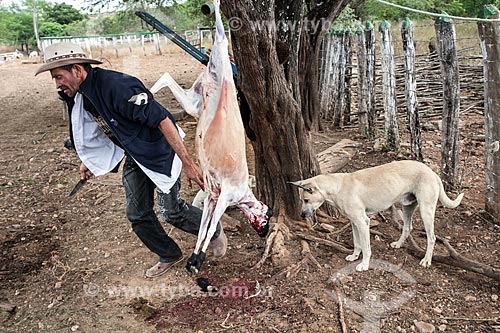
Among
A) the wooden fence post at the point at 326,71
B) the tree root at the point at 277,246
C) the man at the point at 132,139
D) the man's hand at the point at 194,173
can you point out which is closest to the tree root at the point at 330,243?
the tree root at the point at 277,246

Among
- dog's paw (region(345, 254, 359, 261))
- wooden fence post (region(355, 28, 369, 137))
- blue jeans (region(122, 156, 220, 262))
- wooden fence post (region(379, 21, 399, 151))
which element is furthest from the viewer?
wooden fence post (region(355, 28, 369, 137))

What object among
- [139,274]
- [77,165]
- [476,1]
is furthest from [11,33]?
[139,274]

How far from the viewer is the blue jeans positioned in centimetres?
384

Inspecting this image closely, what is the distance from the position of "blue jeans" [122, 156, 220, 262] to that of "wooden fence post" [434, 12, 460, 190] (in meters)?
3.01

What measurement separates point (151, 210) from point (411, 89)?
3959 mm

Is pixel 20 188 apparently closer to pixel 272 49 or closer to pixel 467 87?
pixel 272 49

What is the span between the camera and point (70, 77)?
3451 mm

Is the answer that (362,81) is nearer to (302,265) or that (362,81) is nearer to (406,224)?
(406,224)

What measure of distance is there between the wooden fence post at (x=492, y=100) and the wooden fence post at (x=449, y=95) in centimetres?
53

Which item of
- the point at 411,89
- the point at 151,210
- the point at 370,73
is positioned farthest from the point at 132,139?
the point at 370,73

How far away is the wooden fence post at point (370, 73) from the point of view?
7.23 metres

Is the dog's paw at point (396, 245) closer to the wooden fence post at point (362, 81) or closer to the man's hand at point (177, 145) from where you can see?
the man's hand at point (177, 145)

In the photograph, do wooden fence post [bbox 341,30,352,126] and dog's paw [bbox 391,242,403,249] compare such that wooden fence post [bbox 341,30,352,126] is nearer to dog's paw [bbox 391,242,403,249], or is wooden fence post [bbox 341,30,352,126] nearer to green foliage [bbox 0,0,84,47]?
dog's paw [bbox 391,242,403,249]

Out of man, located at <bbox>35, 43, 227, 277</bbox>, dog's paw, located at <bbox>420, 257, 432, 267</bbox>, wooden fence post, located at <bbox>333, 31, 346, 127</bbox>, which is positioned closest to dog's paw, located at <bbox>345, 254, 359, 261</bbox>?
dog's paw, located at <bbox>420, 257, 432, 267</bbox>
